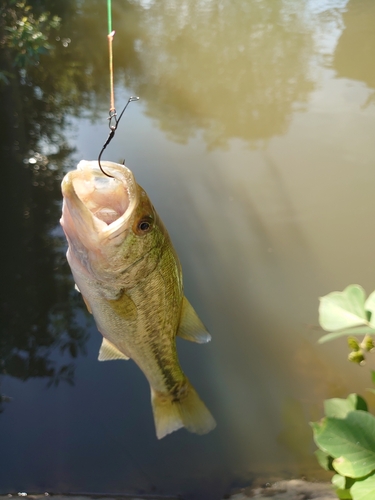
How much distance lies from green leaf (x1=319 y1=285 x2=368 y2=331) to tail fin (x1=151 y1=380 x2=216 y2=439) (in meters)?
0.72

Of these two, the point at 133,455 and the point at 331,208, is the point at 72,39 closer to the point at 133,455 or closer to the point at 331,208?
the point at 331,208

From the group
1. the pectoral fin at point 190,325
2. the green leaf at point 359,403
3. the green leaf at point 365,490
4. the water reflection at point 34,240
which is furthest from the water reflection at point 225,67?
the green leaf at point 365,490

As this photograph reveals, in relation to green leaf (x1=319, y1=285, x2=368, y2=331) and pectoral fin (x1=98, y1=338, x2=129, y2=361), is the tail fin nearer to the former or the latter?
pectoral fin (x1=98, y1=338, x2=129, y2=361)

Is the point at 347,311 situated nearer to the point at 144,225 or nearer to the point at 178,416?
the point at 144,225

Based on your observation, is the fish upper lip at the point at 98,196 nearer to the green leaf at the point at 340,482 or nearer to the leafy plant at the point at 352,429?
the leafy plant at the point at 352,429

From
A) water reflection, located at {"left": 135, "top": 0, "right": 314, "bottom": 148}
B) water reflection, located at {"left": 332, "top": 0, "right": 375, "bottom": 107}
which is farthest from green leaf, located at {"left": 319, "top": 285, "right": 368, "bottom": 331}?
water reflection, located at {"left": 332, "top": 0, "right": 375, "bottom": 107}

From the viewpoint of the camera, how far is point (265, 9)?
5.67 meters

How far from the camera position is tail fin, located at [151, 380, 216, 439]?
148 centimetres

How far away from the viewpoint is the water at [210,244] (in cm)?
202

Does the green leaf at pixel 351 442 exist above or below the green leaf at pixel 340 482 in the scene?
above

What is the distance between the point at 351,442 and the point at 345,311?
34 centimetres

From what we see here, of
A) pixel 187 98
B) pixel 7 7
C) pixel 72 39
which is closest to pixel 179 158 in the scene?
pixel 187 98

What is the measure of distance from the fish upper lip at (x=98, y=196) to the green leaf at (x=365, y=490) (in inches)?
34.4

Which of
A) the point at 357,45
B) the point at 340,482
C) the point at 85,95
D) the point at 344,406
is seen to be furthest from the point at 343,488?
the point at 357,45
